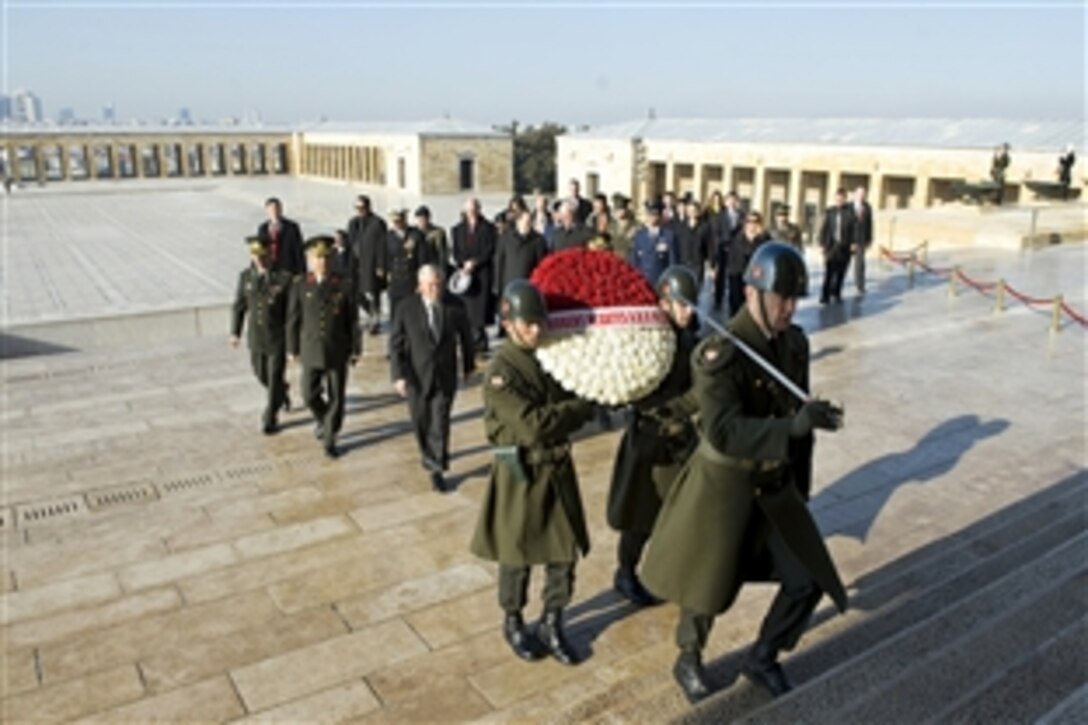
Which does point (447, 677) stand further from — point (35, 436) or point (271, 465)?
point (35, 436)

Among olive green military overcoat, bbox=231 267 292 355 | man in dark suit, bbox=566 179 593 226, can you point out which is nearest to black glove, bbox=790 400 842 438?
olive green military overcoat, bbox=231 267 292 355

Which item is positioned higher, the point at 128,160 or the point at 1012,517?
the point at 128,160

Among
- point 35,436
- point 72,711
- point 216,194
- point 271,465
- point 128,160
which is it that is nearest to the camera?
point 72,711

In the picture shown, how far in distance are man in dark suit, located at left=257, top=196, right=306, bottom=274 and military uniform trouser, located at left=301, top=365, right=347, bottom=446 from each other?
9.36 ft

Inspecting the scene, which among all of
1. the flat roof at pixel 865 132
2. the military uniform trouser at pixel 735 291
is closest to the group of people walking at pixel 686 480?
the military uniform trouser at pixel 735 291

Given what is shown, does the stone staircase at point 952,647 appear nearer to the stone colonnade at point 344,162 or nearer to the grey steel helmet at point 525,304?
the grey steel helmet at point 525,304

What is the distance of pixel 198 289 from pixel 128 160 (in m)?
66.0

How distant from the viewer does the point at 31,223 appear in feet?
114

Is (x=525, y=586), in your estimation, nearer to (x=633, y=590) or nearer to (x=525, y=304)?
(x=633, y=590)

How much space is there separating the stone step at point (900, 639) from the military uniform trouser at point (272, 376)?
4.96 m

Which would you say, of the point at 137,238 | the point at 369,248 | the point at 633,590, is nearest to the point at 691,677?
the point at 633,590

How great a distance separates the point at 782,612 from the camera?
3564 millimetres

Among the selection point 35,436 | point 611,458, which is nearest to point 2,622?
point 35,436

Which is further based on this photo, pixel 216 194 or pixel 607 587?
pixel 216 194
